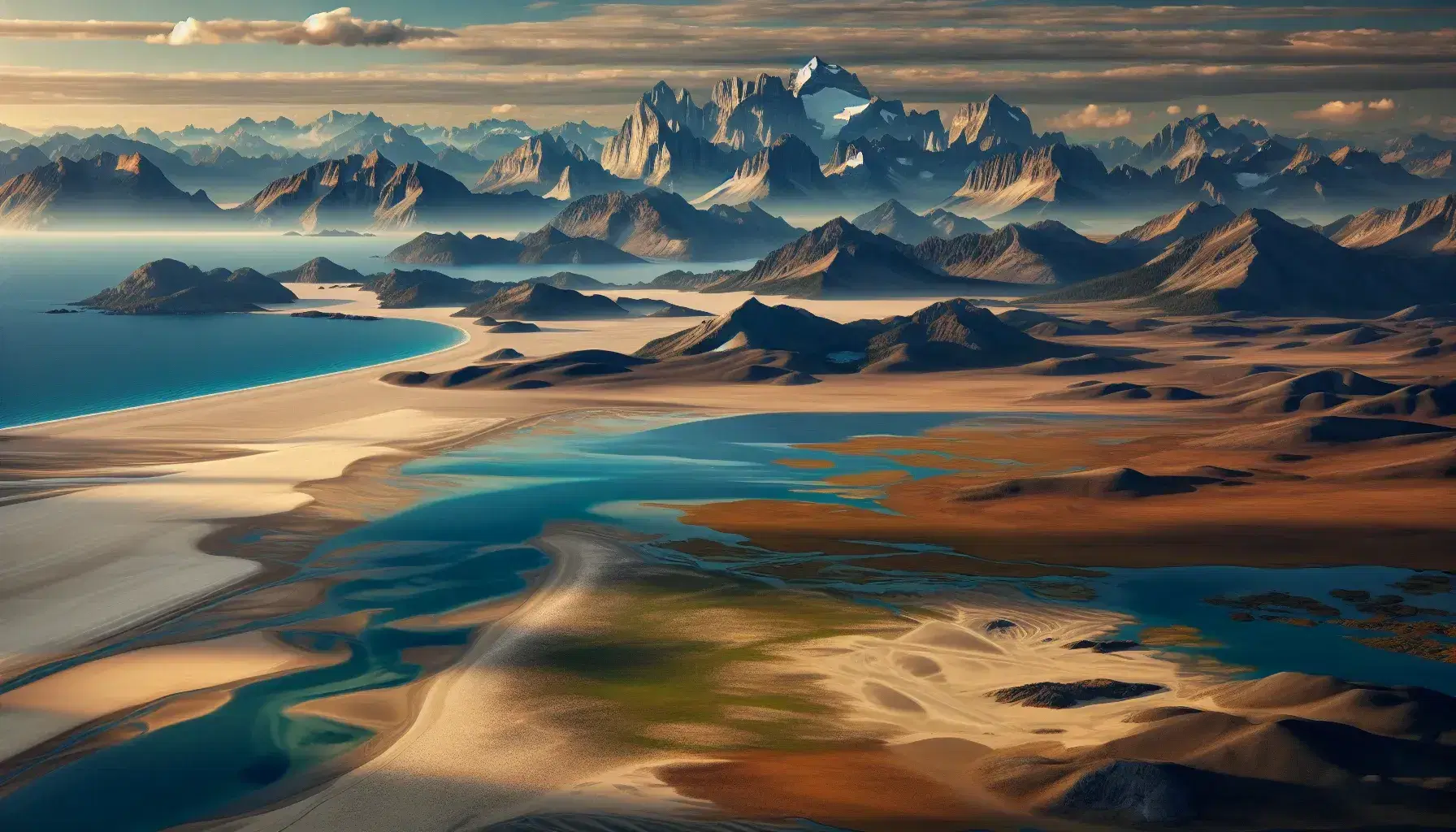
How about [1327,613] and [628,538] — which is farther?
[628,538]

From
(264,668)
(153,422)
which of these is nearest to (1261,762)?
(264,668)

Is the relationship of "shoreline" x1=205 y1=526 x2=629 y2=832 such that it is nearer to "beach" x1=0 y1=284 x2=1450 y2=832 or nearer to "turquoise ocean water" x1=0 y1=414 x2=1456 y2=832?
"beach" x1=0 y1=284 x2=1450 y2=832

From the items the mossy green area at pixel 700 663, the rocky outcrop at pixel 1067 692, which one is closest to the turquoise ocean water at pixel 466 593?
the mossy green area at pixel 700 663

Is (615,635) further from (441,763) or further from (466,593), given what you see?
(441,763)

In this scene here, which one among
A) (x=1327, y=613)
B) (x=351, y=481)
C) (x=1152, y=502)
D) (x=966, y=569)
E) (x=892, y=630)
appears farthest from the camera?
(x=351, y=481)

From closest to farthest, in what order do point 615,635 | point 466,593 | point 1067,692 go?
point 1067,692 < point 615,635 < point 466,593

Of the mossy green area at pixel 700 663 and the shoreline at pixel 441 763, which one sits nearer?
the shoreline at pixel 441 763

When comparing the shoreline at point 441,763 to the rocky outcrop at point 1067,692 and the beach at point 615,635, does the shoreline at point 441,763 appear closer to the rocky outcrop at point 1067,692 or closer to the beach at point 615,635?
the beach at point 615,635

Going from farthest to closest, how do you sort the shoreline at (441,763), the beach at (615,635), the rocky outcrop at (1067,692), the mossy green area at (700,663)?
the rocky outcrop at (1067,692)
the mossy green area at (700,663)
the beach at (615,635)
the shoreline at (441,763)

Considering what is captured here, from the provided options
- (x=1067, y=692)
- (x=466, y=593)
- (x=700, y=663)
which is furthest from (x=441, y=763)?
(x=466, y=593)

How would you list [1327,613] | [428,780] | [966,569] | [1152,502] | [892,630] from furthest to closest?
[1152,502]
[966,569]
[1327,613]
[892,630]
[428,780]

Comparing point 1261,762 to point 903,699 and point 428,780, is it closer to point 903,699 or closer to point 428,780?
point 903,699
